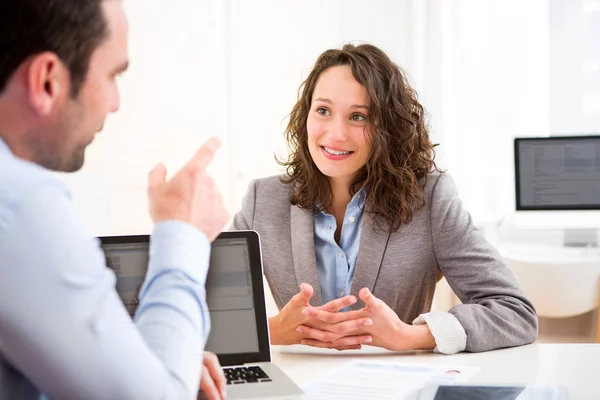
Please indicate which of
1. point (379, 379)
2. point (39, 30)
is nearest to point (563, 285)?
point (379, 379)

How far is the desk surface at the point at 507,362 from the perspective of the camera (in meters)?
1.02

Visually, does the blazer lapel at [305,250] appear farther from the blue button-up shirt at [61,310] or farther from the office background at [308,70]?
the office background at [308,70]

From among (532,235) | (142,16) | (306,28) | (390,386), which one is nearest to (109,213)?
(142,16)

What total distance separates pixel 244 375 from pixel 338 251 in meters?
0.59

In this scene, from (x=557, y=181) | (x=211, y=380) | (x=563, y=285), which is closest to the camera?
(x=211, y=380)

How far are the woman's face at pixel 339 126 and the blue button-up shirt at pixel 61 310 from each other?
40.9 inches

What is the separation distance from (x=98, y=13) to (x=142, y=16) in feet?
10.5

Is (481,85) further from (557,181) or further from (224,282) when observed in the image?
(224,282)

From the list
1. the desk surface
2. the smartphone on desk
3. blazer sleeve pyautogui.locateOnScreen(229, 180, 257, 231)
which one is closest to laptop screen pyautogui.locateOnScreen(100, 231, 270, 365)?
the desk surface

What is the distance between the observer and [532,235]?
9.76ft

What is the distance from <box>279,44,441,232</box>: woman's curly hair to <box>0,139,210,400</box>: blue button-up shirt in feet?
Result: 3.39

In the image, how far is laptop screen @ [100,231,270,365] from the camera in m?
0.94

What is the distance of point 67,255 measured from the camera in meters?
0.40

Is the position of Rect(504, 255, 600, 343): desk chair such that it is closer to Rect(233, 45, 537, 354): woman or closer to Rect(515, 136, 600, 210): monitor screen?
Rect(515, 136, 600, 210): monitor screen
